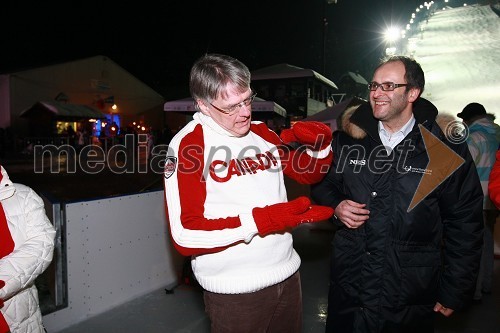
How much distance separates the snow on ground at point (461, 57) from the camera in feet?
48.7

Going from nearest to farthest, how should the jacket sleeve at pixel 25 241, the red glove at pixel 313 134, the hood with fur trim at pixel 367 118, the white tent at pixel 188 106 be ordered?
1. the jacket sleeve at pixel 25 241
2. the red glove at pixel 313 134
3. the hood with fur trim at pixel 367 118
4. the white tent at pixel 188 106

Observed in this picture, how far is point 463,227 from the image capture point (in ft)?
6.35

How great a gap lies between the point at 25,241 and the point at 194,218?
1.01 metres

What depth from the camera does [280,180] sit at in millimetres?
1729

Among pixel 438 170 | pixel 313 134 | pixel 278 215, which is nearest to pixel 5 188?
pixel 278 215

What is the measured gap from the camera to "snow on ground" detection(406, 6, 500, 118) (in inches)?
584

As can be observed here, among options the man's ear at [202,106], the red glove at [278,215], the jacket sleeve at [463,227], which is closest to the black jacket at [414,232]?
the jacket sleeve at [463,227]

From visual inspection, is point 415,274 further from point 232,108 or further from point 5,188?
point 5,188

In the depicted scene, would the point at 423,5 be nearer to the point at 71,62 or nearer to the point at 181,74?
the point at 181,74

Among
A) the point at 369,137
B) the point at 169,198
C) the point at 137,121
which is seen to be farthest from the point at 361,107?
the point at 137,121

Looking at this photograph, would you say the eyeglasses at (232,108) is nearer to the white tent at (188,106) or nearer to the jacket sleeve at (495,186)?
the jacket sleeve at (495,186)

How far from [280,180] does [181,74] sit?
3653 cm

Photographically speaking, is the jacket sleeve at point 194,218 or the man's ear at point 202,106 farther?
the man's ear at point 202,106

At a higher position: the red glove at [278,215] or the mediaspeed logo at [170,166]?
the mediaspeed logo at [170,166]
